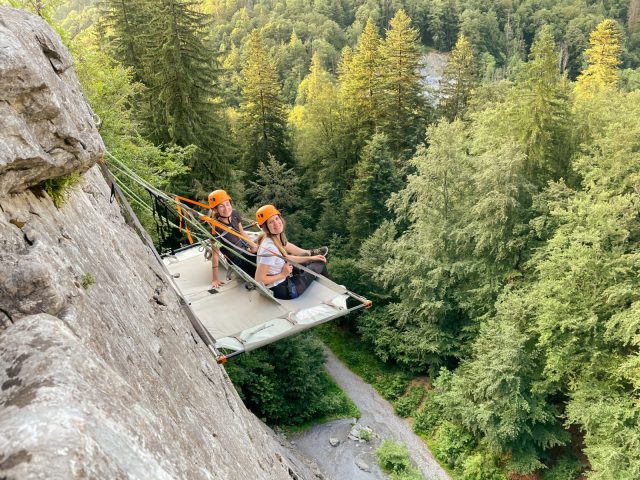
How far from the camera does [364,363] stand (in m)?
23.5

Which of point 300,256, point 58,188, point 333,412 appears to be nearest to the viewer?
point 58,188

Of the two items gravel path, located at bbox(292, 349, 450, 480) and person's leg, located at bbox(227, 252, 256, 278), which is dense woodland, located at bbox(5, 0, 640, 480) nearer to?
gravel path, located at bbox(292, 349, 450, 480)

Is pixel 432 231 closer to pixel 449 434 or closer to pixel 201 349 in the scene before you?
pixel 449 434

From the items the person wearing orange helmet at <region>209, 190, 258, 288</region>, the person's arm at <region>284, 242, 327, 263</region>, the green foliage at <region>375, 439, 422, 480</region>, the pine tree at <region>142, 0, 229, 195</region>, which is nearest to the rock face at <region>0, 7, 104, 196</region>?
the person wearing orange helmet at <region>209, 190, 258, 288</region>

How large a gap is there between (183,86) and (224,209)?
36.7 ft

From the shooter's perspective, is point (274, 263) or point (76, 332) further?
point (274, 263)

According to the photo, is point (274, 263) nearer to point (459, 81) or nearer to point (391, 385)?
point (391, 385)

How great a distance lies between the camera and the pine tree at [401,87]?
26.8 m

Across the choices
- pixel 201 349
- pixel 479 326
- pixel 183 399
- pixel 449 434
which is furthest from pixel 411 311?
pixel 183 399

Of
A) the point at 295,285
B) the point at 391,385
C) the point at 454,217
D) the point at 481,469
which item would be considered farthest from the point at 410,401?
the point at 295,285

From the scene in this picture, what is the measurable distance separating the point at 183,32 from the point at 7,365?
696 inches

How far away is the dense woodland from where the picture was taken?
15.8 m

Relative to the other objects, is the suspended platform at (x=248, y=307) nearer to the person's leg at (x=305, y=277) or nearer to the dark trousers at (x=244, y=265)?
the person's leg at (x=305, y=277)

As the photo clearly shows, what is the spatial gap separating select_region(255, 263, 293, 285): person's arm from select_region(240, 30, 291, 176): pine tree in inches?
773
